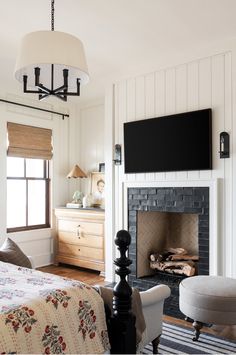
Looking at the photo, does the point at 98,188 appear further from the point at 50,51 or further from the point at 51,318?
the point at 51,318

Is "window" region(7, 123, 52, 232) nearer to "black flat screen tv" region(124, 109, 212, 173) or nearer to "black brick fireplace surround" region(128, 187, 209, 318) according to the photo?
"black flat screen tv" region(124, 109, 212, 173)

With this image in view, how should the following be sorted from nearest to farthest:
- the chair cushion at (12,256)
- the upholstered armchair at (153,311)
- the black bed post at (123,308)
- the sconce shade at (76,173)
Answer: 1. the black bed post at (123,308)
2. the upholstered armchair at (153,311)
3. the chair cushion at (12,256)
4. the sconce shade at (76,173)

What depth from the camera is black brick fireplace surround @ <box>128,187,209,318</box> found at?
349cm

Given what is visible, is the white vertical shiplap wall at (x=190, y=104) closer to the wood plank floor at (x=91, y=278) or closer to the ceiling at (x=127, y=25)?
the ceiling at (x=127, y=25)

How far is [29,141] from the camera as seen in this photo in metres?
5.04

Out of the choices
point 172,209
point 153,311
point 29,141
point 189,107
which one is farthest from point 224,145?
point 29,141

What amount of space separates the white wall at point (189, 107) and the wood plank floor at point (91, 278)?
1.00 ft

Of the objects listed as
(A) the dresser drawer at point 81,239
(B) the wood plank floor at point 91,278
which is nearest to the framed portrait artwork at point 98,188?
(A) the dresser drawer at point 81,239

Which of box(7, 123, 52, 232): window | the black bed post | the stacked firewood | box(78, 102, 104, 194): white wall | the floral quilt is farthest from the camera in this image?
box(78, 102, 104, 194): white wall

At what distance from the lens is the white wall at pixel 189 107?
335cm

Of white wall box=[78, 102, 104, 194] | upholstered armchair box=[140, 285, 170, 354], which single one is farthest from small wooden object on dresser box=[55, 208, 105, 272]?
upholstered armchair box=[140, 285, 170, 354]

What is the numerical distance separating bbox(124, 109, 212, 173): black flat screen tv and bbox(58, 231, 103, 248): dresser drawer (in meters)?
1.25

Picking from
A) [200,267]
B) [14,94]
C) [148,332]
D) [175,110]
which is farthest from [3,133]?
[148,332]

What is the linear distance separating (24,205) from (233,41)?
371 centimetres
